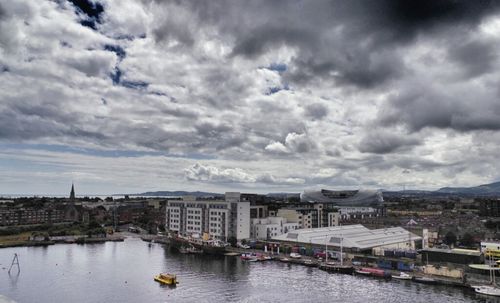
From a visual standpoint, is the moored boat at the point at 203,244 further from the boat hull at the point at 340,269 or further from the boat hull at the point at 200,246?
the boat hull at the point at 340,269

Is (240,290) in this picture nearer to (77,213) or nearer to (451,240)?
(451,240)

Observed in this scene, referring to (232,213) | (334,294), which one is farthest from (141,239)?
(334,294)

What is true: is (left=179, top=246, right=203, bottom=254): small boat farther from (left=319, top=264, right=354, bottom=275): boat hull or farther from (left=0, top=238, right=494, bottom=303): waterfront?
(left=319, top=264, right=354, bottom=275): boat hull

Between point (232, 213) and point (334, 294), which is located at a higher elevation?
point (232, 213)

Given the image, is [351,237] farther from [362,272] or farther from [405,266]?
[362,272]

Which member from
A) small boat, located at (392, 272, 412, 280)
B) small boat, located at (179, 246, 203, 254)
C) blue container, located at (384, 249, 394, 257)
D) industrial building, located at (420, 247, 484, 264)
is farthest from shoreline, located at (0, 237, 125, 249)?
industrial building, located at (420, 247, 484, 264)

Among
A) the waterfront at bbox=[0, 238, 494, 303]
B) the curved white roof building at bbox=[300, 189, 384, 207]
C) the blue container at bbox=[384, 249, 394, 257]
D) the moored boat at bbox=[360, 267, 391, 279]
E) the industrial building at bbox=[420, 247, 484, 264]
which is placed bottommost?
the waterfront at bbox=[0, 238, 494, 303]

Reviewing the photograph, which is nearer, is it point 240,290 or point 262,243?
point 240,290
